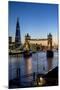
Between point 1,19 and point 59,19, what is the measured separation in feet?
2.21

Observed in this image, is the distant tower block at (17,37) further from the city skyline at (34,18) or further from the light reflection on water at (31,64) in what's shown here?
the light reflection on water at (31,64)

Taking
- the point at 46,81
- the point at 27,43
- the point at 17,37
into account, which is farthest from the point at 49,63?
the point at 17,37

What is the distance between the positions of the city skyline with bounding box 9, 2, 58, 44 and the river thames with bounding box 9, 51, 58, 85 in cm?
24

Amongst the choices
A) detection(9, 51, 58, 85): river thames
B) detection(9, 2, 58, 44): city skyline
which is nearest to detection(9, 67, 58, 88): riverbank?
detection(9, 51, 58, 85): river thames

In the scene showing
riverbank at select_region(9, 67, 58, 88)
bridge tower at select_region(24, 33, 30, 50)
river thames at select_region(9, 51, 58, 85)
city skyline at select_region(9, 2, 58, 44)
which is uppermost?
city skyline at select_region(9, 2, 58, 44)

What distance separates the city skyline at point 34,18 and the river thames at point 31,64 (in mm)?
Result: 239

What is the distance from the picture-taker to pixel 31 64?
246 centimetres

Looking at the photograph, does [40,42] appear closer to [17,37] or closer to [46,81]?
[17,37]

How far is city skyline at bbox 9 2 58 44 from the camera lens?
2.44m

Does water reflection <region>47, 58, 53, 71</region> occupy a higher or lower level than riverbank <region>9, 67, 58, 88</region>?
higher

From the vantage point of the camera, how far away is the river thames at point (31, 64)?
2416 millimetres

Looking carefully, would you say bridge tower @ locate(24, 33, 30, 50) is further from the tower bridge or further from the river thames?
the river thames

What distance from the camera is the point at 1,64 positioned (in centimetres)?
241

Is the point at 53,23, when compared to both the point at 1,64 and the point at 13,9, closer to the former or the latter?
the point at 13,9
